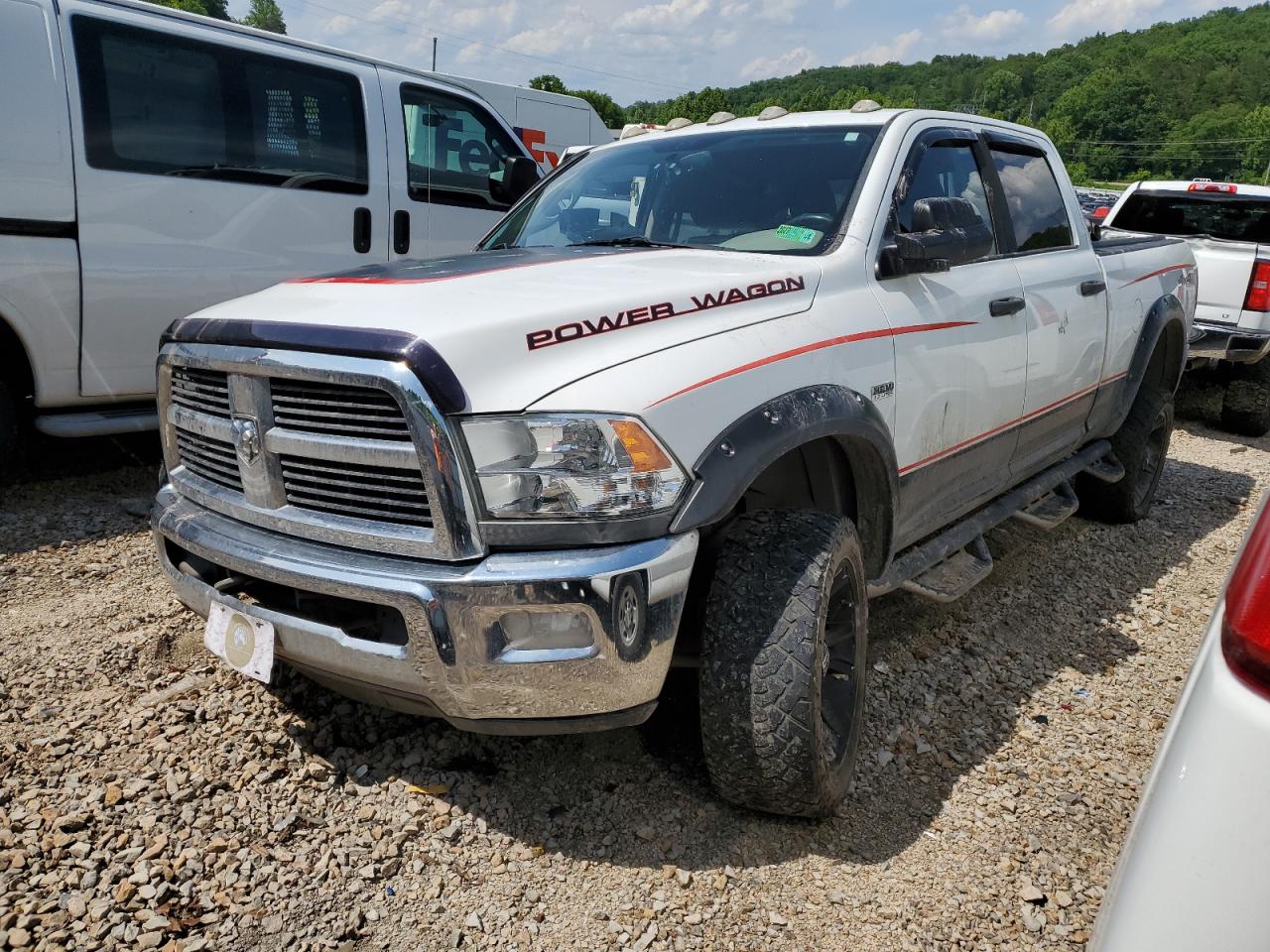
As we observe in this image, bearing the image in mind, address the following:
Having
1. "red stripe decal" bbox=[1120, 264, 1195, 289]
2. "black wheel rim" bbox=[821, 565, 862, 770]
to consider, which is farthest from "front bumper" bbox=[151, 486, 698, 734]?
"red stripe decal" bbox=[1120, 264, 1195, 289]

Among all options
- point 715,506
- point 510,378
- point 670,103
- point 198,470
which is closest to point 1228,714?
point 715,506

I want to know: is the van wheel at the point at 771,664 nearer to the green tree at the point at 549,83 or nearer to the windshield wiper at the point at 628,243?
the windshield wiper at the point at 628,243

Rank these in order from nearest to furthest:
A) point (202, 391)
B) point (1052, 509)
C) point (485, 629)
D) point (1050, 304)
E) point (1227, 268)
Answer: point (485, 629), point (202, 391), point (1050, 304), point (1052, 509), point (1227, 268)

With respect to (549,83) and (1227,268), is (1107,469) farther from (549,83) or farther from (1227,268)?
(549,83)

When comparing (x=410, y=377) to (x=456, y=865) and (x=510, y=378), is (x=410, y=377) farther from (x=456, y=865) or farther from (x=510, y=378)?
(x=456, y=865)

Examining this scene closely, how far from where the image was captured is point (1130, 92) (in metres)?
86.5

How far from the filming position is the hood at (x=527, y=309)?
6.79ft

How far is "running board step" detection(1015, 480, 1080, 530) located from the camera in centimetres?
402

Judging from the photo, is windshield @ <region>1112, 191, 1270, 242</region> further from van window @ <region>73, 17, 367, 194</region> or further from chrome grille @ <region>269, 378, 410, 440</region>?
chrome grille @ <region>269, 378, 410, 440</region>

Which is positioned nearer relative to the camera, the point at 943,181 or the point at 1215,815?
the point at 1215,815

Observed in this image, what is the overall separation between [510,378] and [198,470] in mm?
1075

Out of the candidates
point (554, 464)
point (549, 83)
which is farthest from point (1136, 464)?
point (549, 83)

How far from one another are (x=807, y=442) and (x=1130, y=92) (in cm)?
10068

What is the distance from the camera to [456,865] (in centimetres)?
234
